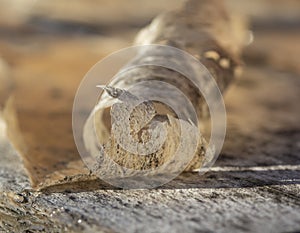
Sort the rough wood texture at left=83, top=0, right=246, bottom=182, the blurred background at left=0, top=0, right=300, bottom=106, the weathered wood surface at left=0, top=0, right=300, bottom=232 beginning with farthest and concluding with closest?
the blurred background at left=0, top=0, right=300, bottom=106, the rough wood texture at left=83, top=0, right=246, bottom=182, the weathered wood surface at left=0, top=0, right=300, bottom=232

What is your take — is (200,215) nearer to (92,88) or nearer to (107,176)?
(107,176)

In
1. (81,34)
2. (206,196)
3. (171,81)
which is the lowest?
(206,196)

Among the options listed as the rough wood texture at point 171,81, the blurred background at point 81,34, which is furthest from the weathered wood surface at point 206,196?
the blurred background at point 81,34

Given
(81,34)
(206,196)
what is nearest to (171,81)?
(206,196)

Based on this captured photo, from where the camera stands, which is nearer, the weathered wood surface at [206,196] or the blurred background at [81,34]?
the weathered wood surface at [206,196]

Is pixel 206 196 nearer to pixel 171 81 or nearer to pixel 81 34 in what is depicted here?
pixel 171 81

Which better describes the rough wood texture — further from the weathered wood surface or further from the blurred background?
the blurred background

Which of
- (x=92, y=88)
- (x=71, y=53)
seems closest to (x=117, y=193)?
(x=92, y=88)

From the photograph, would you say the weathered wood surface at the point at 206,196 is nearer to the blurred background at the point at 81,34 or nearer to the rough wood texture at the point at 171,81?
the rough wood texture at the point at 171,81

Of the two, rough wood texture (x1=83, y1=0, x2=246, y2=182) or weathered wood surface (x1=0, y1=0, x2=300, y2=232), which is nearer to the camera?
weathered wood surface (x1=0, y1=0, x2=300, y2=232)

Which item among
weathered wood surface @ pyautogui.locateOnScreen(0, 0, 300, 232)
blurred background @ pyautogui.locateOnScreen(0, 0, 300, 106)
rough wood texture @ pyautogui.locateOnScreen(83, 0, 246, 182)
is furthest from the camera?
blurred background @ pyautogui.locateOnScreen(0, 0, 300, 106)

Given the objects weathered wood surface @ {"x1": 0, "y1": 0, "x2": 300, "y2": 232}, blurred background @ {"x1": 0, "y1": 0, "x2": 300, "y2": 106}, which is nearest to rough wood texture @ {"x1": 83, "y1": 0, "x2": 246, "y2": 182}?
weathered wood surface @ {"x1": 0, "y1": 0, "x2": 300, "y2": 232}

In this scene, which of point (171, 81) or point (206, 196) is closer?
point (206, 196)
